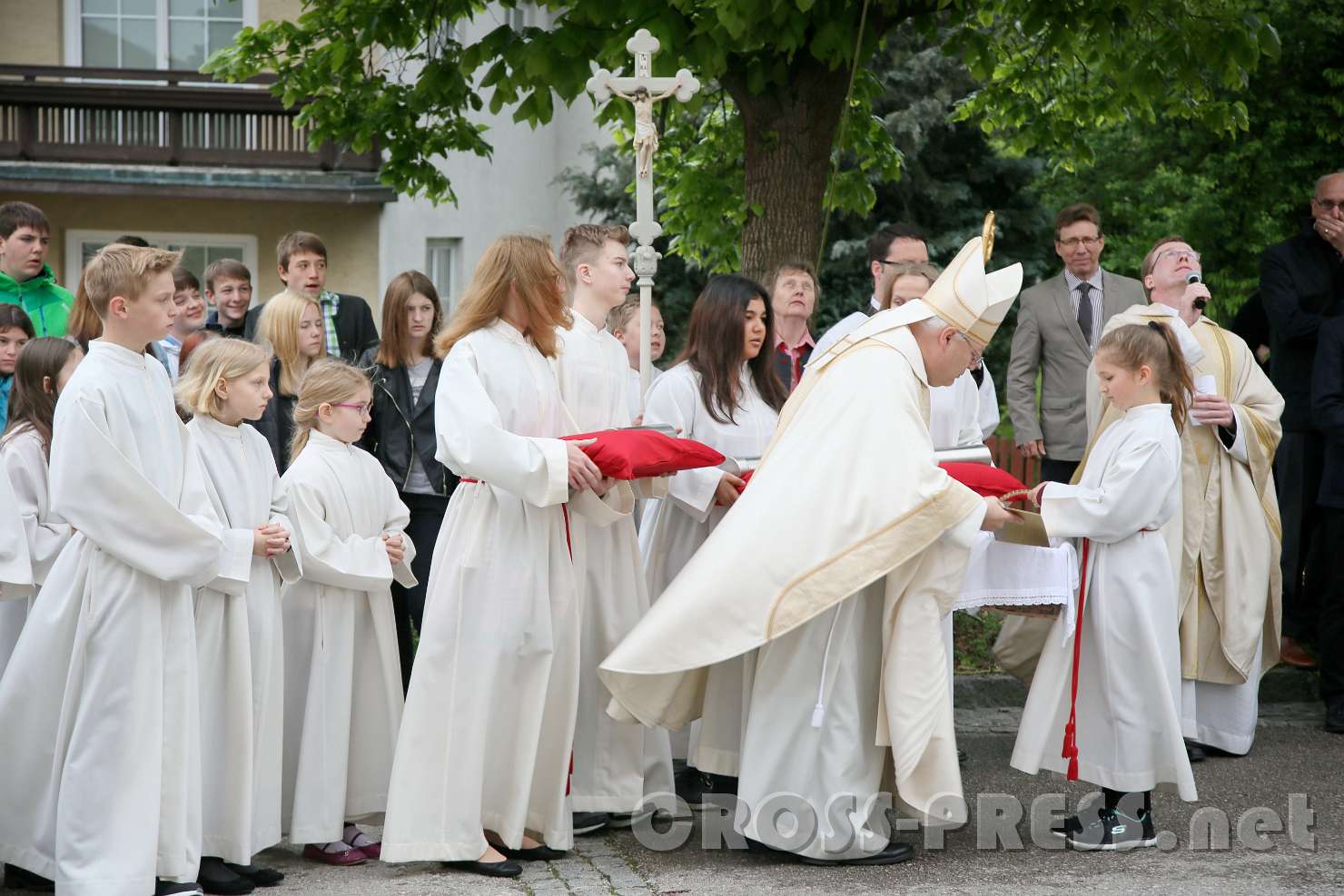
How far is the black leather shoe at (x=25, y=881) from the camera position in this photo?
523cm

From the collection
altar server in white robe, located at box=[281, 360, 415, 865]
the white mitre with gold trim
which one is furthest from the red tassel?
altar server in white robe, located at box=[281, 360, 415, 865]

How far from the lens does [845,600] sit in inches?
213

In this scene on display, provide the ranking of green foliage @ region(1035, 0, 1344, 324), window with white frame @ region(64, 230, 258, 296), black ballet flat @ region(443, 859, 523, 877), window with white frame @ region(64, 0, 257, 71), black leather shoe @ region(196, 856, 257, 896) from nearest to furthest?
black leather shoe @ region(196, 856, 257, 896)
black ballet flat @ region(443, 859, 523, 877)
window with white frame @ region(64, 0, 257, 71)
window with white frame @ region(64, 230, 258, 296)
green foliage @ region(1035, 0, 1344, 324)

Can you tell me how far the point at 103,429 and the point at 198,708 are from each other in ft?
3.22

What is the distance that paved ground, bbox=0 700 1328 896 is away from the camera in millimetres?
5191

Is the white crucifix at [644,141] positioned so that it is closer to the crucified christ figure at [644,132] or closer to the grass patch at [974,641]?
the crucified christ figure at [644,132]

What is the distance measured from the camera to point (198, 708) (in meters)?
5.11

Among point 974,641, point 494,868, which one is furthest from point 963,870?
point 974,641

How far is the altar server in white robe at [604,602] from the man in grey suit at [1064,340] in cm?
354

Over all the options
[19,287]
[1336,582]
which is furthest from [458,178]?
[1336,582]

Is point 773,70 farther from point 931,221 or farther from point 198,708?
point 931,221

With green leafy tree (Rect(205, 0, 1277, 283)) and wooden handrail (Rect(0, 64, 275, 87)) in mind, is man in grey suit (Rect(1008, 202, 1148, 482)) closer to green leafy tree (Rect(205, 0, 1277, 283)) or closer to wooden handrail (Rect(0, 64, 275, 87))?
green leafy tree (Rect(205, 0, 1277, 283))

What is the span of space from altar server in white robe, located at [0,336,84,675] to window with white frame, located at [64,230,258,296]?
13485mm

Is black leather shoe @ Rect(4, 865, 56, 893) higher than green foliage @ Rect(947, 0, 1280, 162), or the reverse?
green foliage @ Rect(947, 0, 1280, 162)
